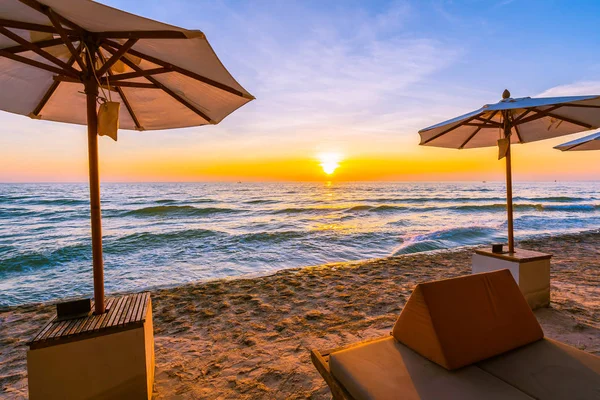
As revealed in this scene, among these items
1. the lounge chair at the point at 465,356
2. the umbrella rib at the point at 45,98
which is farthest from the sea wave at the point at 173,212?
the lounge chair at the point at 465,356

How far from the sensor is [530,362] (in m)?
1.66

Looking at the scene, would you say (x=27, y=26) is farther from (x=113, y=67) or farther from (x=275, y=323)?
(x=275, y=323)

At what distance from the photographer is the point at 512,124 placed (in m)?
3.86

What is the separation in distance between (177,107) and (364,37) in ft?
19.2

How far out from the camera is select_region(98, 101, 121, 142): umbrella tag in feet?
6.70

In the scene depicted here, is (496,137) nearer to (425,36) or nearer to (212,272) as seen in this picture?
(425,36)

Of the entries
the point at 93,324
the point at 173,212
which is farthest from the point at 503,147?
the point at 173,212

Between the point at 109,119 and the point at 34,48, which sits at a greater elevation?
the point at 34,48

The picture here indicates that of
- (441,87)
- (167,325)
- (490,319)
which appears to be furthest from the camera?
(441,87)

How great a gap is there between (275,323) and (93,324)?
2.29 m

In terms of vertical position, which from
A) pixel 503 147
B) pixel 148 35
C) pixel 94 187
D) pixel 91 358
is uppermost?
pixel 148 35

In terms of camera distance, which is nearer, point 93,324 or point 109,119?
point 93,324

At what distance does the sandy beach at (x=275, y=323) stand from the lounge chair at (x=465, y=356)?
0.94 metres

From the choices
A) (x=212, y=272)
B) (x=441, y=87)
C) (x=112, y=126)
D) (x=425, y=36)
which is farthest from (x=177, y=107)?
(x=441, y=87)
